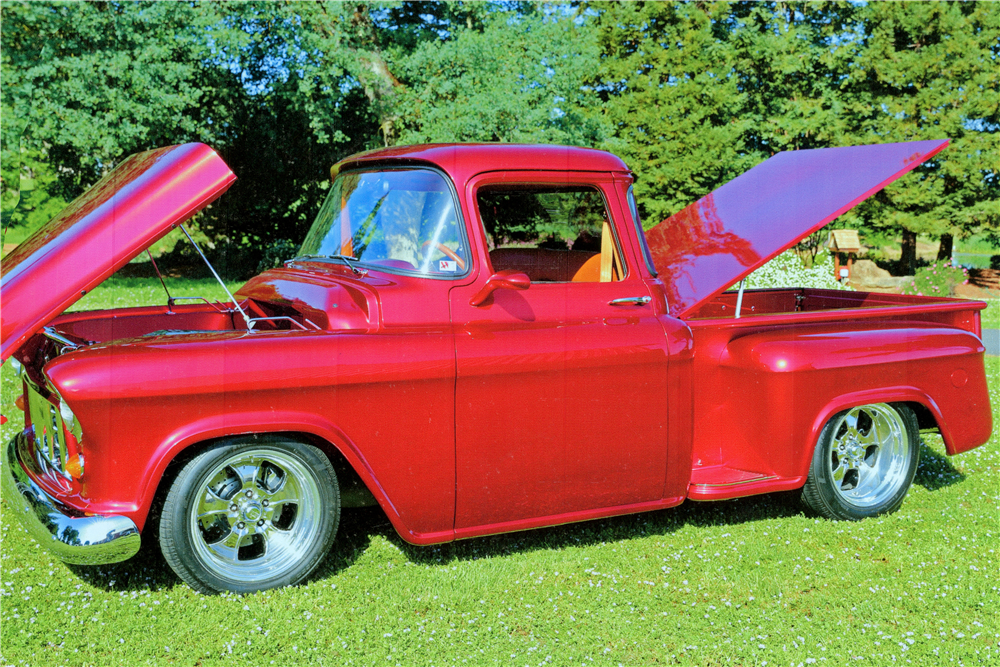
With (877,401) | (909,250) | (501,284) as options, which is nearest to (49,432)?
(501,284)

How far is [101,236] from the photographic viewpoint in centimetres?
357

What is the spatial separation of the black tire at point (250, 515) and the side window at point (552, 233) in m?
1.54

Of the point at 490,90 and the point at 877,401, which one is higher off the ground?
the point at 490,90

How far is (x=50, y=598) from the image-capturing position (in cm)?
384

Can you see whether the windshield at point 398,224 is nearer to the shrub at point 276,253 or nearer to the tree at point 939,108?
the shrub at point 276,253

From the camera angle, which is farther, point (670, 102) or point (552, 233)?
point (670, 102)

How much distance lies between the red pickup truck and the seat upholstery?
2 centimetres

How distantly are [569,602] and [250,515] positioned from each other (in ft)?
4.98

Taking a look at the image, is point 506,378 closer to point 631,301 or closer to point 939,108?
point 631,301

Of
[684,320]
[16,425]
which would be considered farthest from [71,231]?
[16,425]

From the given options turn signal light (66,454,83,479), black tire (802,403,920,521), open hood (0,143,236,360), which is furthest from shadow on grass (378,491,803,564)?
open hood (0,143,236,360)

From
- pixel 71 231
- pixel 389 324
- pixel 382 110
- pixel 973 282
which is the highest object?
pixel 382 110

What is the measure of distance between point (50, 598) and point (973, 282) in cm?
3093

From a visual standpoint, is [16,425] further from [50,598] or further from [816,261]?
[816,261]
